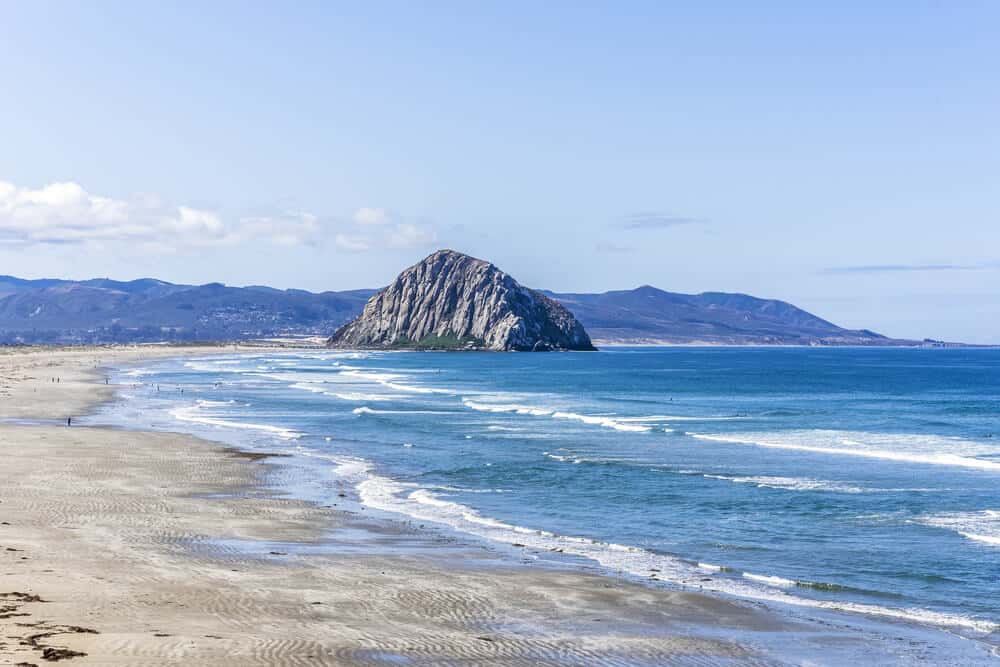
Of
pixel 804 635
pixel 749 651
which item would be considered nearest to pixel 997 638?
pixel 804 635

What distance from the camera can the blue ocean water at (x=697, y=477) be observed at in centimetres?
2581

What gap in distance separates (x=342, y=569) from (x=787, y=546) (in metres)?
13.0

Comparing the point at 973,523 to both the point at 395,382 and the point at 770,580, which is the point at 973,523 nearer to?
the point at 770,580

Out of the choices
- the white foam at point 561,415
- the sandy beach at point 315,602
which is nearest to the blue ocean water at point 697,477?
the white foam at point 561,415

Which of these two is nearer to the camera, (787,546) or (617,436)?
(787,546)

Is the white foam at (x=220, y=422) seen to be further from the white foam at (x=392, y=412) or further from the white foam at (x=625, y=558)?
the white foam at (x=625, y=558)

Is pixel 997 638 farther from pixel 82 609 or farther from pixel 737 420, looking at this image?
pixel 737 420

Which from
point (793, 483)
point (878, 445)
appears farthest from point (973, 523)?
point (878, 445)

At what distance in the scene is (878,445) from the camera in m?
55.4

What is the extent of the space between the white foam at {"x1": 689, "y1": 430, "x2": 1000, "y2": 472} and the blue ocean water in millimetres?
169

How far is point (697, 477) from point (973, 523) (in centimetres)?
1220

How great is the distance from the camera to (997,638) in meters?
20.3

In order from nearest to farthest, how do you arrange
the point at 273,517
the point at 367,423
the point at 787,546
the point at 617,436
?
the point at 787,546 < the point at 273,517 < the point at 617,436 < the point at 367,423

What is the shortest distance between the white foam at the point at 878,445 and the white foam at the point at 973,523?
514 inches
